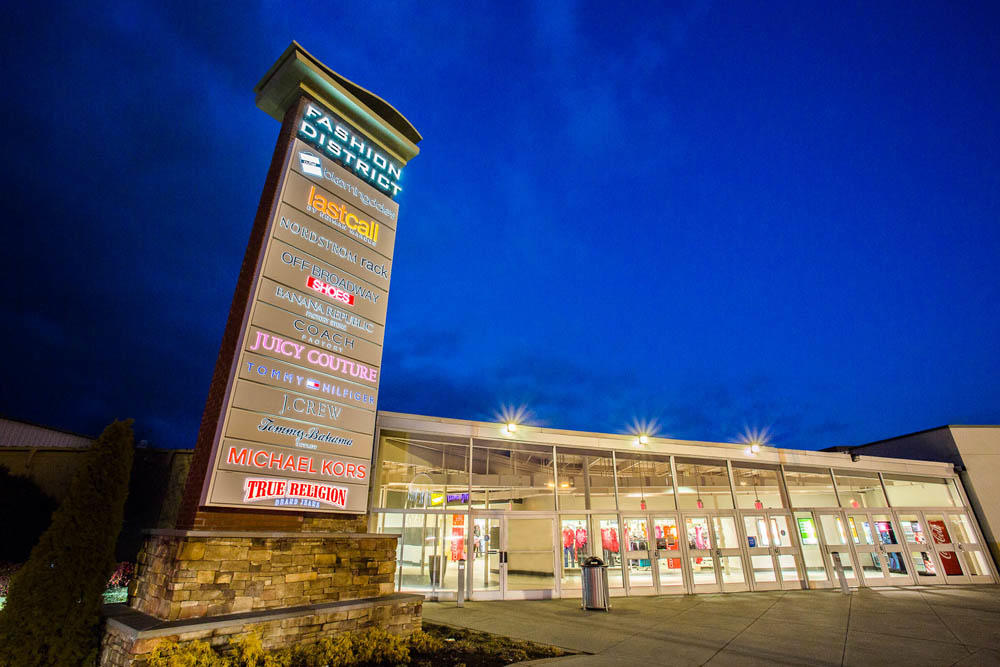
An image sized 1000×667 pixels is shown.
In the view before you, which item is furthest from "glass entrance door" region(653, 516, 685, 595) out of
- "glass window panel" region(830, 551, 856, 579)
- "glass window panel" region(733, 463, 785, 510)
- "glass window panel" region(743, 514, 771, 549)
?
"glass window panel" region(830, 551, 856, 579)

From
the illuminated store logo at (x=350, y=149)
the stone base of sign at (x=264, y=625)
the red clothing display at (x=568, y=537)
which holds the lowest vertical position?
the stone base of sign at (x=264, y=625)

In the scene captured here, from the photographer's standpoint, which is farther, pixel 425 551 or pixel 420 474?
pixel 420 474

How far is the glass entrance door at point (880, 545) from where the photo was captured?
16.3 meters

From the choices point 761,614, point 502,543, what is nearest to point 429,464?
point 502,543

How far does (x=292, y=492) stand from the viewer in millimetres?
7715

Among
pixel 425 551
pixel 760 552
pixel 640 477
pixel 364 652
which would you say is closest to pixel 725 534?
pixel 760 552

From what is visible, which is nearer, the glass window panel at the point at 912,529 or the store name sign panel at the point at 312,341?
the store name sign panel at the point at 312,341

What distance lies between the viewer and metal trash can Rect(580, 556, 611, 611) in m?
11.2

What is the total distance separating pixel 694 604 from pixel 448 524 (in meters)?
6.90

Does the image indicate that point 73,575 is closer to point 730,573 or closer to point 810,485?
point 730,573

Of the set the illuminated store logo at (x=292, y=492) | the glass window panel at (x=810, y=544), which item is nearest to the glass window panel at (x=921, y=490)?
the glass window panel at (x=810, y=544)

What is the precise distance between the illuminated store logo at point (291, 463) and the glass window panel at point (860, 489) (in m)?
18.8

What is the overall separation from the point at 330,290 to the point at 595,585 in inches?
365

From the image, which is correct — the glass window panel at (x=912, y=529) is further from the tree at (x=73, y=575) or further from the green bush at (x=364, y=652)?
the tree at (x=73, y=575)
